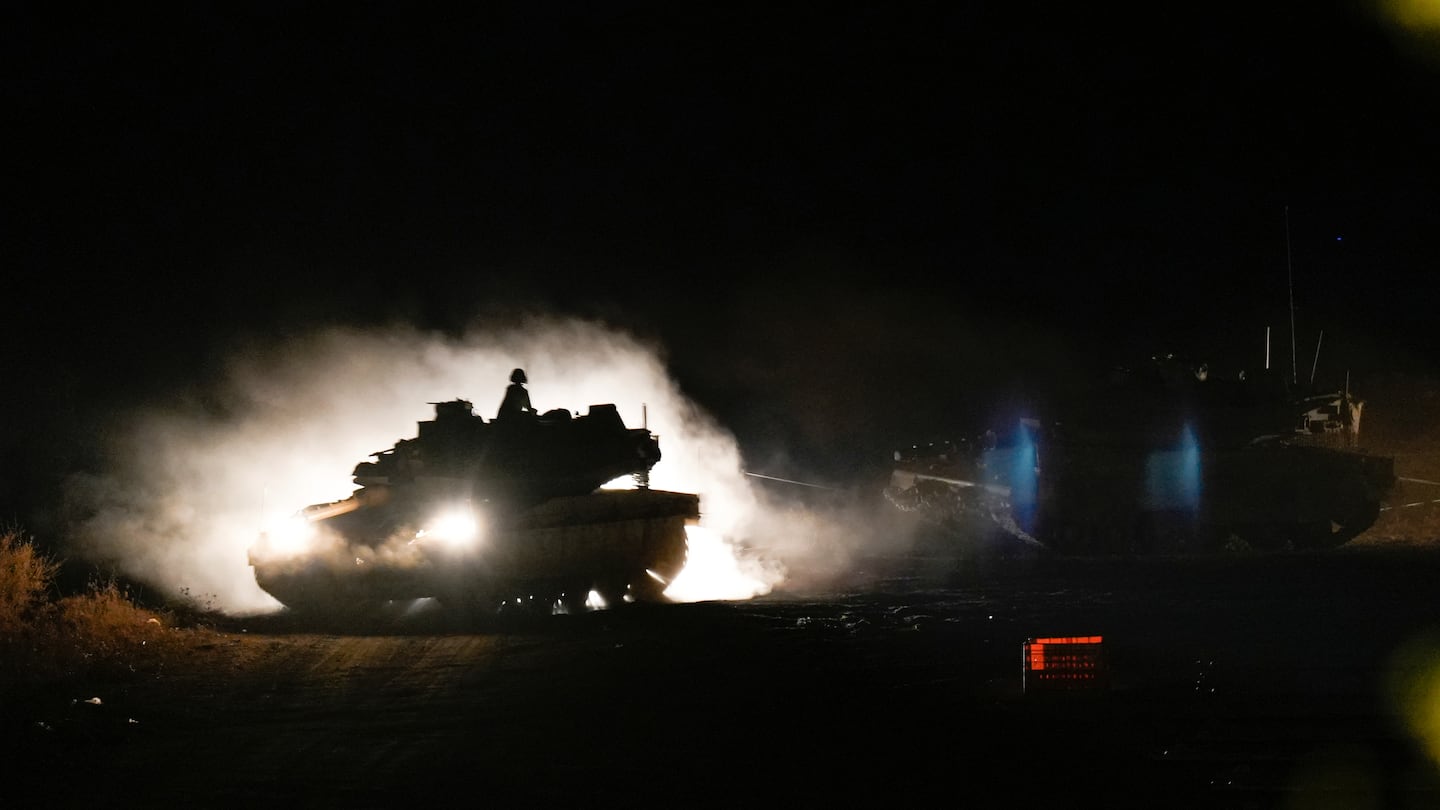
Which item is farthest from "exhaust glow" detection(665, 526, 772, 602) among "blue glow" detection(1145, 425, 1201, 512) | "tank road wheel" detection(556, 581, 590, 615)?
"blue glow" detection(1145, 425, 1201, 512)

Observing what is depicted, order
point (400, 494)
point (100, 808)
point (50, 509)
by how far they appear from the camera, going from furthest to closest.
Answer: point (50, 509) < point (400, 494) < point (100, 808)

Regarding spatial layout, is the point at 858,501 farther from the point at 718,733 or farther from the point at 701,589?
the point at 718,733

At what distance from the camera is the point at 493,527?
12.3 meters

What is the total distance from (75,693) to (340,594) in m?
3.57

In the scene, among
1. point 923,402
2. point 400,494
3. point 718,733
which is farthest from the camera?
point 923,402

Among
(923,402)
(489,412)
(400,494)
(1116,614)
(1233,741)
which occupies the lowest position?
(1233,741)

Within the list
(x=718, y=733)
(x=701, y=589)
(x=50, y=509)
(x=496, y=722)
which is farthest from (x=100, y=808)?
(x=50, y=509)

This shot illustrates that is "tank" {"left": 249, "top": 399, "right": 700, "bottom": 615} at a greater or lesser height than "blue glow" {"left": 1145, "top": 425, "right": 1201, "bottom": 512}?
lesser

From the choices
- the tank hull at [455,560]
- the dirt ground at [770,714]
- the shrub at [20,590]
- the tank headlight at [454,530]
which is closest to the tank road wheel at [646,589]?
the tank hull at [455,560]

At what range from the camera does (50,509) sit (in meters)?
18.3

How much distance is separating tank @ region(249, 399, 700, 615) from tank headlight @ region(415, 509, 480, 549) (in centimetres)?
1

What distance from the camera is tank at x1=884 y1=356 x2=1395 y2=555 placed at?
61.0 feet

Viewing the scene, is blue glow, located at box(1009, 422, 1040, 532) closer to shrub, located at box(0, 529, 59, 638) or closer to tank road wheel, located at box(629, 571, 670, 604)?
tank road wheel, located at box(629, 571, 670, 604)

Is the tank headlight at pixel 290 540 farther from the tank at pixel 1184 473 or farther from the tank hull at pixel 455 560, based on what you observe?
the tank at pixel 1184 473
